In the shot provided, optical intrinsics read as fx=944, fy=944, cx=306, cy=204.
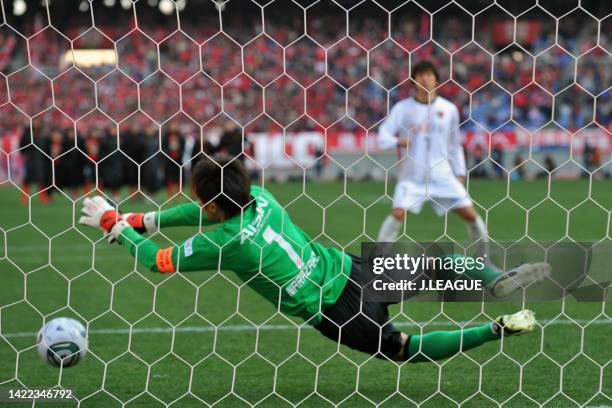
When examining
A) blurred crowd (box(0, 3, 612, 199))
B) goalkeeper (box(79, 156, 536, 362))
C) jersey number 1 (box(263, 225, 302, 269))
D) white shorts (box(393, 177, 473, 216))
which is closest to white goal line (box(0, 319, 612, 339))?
goalkeeper (box(79, 156, 536, 362))

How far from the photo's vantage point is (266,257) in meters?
3.88

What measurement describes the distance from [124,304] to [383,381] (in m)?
2.68

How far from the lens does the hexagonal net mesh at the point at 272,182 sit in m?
4.25

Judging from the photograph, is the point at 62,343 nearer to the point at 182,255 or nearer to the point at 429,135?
the point at 182,255

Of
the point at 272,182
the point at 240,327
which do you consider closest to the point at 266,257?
the point at 240,327

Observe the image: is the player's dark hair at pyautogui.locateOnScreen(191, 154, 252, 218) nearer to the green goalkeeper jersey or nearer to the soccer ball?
the green goalkeeper jersey

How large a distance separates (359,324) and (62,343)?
50.2 inches

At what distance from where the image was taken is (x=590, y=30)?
30.5m

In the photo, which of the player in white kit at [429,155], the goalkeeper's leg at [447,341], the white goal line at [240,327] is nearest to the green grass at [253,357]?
the white goal line at [240,327]

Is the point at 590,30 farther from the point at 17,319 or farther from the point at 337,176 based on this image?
the point at 17,319

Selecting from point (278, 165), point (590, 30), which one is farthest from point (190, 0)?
point (590, 30)

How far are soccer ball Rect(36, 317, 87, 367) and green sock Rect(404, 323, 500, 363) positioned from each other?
55.6 inches

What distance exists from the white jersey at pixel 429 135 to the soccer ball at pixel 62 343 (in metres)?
3.60

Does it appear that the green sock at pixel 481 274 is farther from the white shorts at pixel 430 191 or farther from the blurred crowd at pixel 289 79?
the blurred crowd at pixel 289 79
